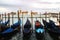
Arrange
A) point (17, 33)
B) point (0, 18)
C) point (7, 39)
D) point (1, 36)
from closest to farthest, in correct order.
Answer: point (1, 36) → point (7, 39) → point (17, 33) → point (0, 18)

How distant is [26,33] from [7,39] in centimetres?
84

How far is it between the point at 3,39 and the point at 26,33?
1.03 m

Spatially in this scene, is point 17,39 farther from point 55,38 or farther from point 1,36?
point 55,38

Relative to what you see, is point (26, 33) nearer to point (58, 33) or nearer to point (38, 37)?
point (38, 37)

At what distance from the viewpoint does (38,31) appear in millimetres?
8664

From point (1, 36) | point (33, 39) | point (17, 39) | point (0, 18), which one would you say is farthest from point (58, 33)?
point (0, 18)

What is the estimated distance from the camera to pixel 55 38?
8.77 metres

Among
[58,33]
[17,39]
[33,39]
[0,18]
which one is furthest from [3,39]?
[0,18]

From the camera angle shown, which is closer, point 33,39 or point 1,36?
point 1,36

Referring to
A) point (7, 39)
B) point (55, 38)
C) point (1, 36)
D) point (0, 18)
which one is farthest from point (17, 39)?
point (0, 18)

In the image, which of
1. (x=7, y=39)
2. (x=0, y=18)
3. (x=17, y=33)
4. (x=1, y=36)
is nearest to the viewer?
(x=1, y=36)

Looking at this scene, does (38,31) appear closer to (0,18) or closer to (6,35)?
(6,35)

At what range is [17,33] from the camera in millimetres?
10609

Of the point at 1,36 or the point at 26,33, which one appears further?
the point at 26,33
